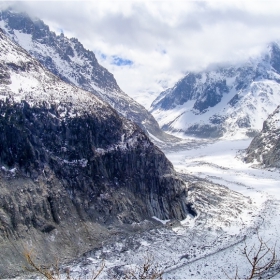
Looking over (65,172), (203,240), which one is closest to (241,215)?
(203,240)

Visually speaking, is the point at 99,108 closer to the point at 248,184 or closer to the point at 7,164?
the point at 7,164

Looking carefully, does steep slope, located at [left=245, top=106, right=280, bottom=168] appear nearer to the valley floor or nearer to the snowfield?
the valley floor

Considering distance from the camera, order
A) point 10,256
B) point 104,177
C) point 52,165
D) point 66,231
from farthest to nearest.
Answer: point 104,177 < point 52,165 < point 66,231 < point 10,256

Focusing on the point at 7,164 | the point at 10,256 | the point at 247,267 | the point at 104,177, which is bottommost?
the point at 247,267

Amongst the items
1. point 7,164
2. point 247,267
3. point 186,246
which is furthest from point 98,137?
→ point 247,267

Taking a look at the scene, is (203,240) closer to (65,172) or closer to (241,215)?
(241,215)

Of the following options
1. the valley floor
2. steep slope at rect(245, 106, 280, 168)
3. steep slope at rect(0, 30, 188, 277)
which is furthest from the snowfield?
steep slope at rect(245, 106, 280, 168)
